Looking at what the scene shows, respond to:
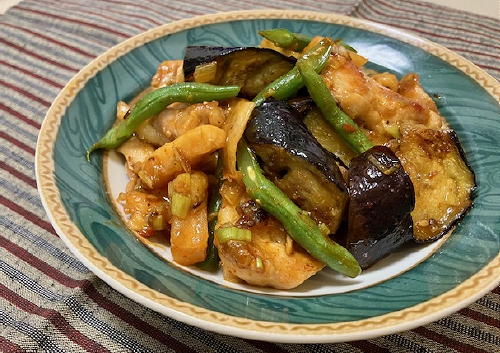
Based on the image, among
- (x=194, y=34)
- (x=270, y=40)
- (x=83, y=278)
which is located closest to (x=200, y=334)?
(x=83, y=278)

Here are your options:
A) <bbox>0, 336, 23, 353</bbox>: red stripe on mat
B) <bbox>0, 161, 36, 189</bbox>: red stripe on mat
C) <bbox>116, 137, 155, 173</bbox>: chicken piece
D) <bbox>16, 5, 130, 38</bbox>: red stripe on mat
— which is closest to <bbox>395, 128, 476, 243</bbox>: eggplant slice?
<bbox>116, 137, 155, 173</bbox>: chicken piece

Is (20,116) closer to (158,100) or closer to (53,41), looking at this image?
(53,41)

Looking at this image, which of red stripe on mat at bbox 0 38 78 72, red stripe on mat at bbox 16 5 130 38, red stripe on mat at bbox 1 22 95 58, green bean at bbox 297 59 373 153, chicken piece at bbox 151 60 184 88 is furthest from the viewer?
red stripe on mat at bbox 16 5 130 38

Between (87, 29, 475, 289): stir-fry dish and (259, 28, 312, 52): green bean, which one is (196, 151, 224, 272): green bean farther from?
→ (259, 28, 312, 52): green bean

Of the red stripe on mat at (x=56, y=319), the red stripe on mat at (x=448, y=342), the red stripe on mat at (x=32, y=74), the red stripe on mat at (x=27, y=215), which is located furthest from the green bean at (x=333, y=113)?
the red stripe on mat at (x=32, y=74)

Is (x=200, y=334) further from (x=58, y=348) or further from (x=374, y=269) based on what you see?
(x=374, y=269)

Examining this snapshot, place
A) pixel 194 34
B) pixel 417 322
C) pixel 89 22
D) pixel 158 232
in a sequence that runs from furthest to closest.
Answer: pixel 89 22 → pixel 194 34 → pixel 158 232 → pixel 417 322

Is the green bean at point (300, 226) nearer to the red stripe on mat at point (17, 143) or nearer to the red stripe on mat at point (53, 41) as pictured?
the red stripe on mat at point (17, 143)
